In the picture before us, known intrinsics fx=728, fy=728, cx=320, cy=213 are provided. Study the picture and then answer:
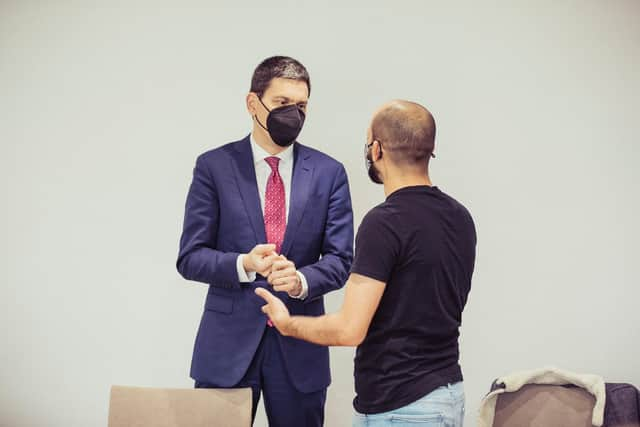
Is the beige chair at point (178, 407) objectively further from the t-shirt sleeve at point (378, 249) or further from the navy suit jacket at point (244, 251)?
the t-shirt sleeve at point (378, 249)

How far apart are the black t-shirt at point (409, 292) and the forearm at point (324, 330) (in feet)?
0.37

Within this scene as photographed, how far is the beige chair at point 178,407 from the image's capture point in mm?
2254

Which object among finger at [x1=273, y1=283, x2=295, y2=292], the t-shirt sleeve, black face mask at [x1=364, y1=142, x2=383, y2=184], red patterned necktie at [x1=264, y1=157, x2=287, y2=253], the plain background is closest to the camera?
the t-shirt sleeve

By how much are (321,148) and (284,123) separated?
2.72 feet

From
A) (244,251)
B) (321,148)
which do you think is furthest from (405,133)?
(321,148)

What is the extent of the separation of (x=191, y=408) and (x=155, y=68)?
1.77m

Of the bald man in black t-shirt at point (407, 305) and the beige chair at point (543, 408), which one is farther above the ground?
the bald man in black t-shirt at point (407, 305)

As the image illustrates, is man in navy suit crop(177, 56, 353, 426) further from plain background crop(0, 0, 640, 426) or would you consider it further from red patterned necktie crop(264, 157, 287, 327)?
plain background crop(0, 0, 640, 426)

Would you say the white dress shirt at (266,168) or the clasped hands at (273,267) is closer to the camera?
the clasped hands at (273,267)

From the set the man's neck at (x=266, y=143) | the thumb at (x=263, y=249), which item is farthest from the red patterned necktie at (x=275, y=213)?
the thumb at (x=263, y=249)

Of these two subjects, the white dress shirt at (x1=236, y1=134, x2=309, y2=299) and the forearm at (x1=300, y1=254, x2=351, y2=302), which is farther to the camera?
the white dress shirt at (x1=236, y1=134, x2=309, y2=299)

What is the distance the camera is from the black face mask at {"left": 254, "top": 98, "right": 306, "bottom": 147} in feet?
8.48

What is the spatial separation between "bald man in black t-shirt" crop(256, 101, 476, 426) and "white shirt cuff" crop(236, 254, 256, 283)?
0.47 metres

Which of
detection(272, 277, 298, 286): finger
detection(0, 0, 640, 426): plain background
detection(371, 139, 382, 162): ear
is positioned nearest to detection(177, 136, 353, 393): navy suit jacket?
detection(272, 277, 298, 286): finger
